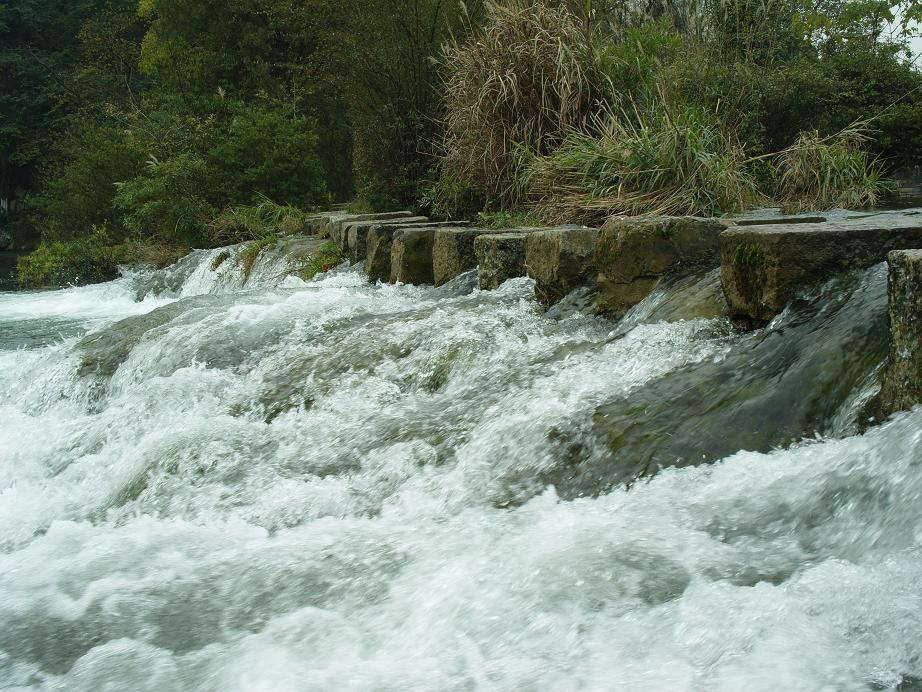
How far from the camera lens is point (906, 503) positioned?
Result: 195cm

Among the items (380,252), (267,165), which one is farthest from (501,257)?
(267,165)

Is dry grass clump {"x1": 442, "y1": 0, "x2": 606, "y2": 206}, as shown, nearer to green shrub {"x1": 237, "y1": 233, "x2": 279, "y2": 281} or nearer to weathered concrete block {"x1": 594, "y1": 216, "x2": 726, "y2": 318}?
weathered concrete block {"x1": 594, "y1": 216, "x2": 726, "y2": 318}

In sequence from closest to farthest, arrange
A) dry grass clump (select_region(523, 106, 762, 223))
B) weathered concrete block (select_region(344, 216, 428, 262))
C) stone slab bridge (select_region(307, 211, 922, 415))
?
stone slab bridge (select_region(307, 211, 922, 415)) → dry grass clump (select_region(523, 106, 762, 223)) → weathered concrete block (select_region(344, 216, 428, 262))

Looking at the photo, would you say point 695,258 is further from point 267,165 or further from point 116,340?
point 267,165

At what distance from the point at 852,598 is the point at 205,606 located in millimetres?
1459

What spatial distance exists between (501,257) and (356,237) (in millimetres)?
2790

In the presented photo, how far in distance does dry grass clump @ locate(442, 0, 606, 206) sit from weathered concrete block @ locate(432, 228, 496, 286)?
4.27 ft

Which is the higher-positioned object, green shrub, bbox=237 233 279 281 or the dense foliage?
the dense foliage

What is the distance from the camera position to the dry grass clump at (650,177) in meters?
5.55

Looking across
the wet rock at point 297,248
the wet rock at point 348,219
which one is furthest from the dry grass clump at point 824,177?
the wet rock at point 297,248

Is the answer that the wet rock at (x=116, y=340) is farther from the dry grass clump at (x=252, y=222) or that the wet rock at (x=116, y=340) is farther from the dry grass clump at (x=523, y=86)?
the dry grass clump at (x=252, y=222)

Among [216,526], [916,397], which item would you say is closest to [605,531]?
[916,397]

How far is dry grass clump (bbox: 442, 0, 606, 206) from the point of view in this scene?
7035mm

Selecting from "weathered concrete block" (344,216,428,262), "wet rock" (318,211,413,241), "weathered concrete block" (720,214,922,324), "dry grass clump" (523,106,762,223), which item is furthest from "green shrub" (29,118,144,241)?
"weathered concrete block" (720,214,922,324)
